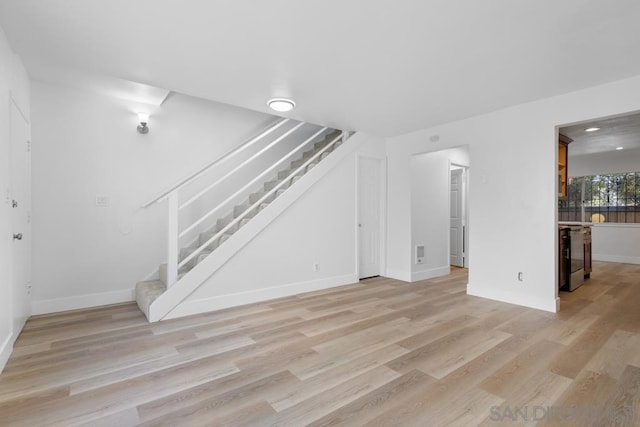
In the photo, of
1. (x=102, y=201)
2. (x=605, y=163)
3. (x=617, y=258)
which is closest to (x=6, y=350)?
(x=102, y=201)

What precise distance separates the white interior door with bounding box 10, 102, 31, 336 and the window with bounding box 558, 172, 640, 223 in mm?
10531

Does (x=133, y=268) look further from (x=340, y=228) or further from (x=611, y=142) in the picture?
(x=611, y=142)

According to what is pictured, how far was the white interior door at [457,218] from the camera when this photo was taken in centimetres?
631

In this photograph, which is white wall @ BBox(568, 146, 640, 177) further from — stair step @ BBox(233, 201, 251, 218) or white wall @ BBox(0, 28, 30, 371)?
white wall @ BBox(0, 28, 30, 371)

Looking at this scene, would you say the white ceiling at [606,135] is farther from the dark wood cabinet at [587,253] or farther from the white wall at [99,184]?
the white wall at [99,184]

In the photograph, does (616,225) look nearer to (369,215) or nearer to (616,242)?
(616,242)

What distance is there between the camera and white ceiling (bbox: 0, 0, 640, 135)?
6.68ft

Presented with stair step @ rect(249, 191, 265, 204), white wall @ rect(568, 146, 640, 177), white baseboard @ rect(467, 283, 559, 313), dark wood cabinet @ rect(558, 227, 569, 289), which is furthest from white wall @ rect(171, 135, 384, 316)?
white wall @ rect(568, 146, 640, 177)

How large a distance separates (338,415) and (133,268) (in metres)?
3.40

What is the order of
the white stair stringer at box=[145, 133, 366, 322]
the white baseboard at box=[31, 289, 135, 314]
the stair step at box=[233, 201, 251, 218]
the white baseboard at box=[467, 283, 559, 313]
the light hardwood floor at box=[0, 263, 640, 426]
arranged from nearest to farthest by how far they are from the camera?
the light hardwood floor at box=[0, 263, 640, 426] → the white stair stringer at box=[145, 133, 366, 322] → the white baseboard at box=[31, 289, 135, 314] → the white baseboard at box=[467, 283, 559, 313] → the stair step at box=[233, 201, 251, 218]

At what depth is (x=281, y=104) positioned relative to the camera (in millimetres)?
3678

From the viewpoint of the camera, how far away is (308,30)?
2277 millimetres

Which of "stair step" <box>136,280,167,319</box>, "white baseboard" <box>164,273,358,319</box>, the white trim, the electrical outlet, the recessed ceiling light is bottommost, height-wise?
"white baseboard" <box>164,273,358,319</box>

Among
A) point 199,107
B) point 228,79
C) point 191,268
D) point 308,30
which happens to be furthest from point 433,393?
point 199,107
